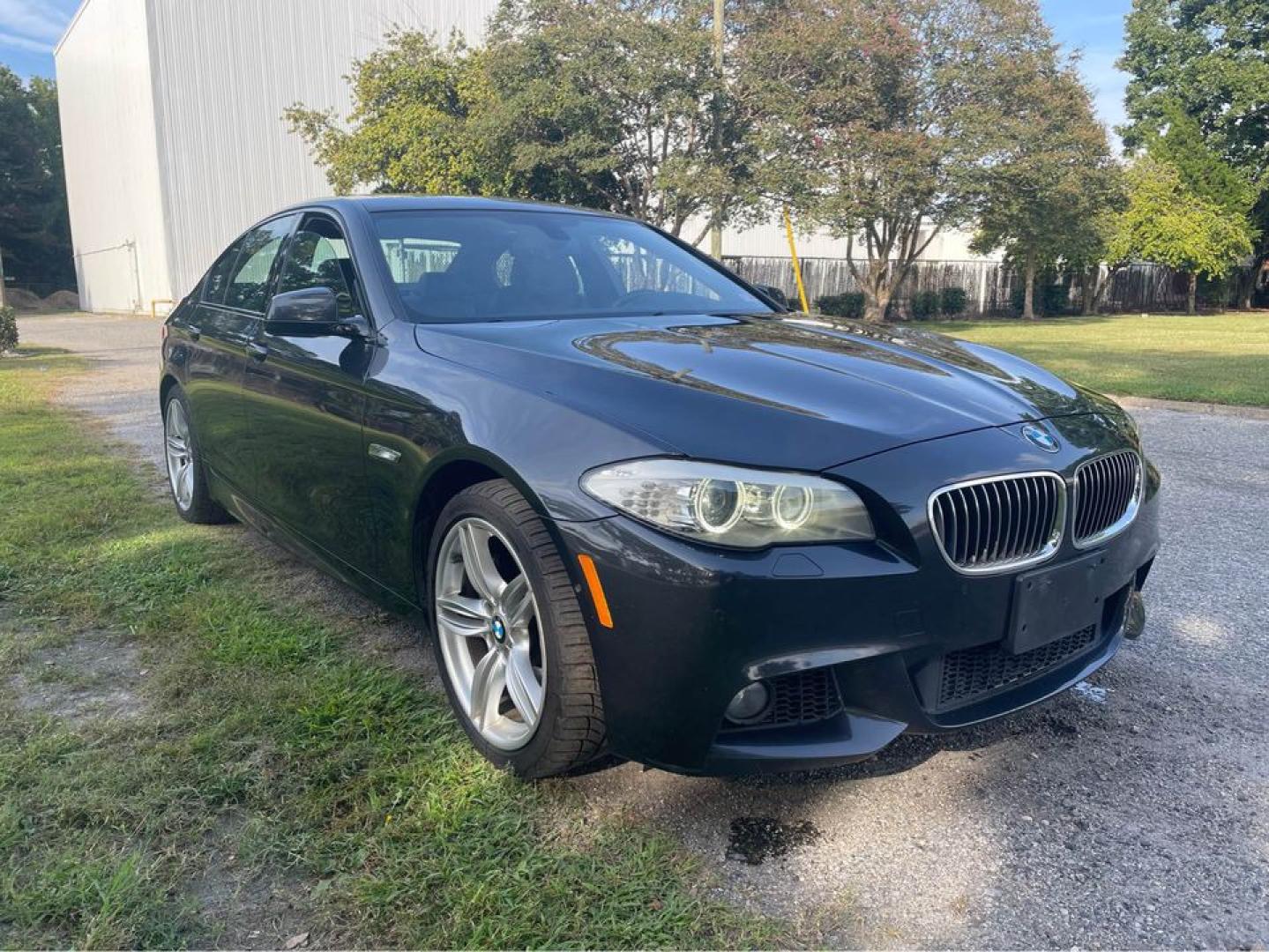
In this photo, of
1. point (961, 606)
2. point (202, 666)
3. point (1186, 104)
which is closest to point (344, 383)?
point (202, 666)

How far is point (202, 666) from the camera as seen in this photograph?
3145 millimetres

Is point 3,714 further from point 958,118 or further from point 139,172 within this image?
point 139,172

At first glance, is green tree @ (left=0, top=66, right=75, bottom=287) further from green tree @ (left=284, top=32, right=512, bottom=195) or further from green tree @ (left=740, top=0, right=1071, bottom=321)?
green tree @ (left=740, top=0, right=1071, bottom=321)

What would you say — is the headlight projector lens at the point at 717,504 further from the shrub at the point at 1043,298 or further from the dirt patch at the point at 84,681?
the shrub at the point at 1043,298

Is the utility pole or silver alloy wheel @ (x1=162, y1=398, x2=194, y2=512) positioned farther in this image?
the utility pole

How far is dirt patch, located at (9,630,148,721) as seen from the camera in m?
2.88

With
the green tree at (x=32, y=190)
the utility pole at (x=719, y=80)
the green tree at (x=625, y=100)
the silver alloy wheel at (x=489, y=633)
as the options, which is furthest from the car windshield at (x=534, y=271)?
the green tree at (x=32, y=190)

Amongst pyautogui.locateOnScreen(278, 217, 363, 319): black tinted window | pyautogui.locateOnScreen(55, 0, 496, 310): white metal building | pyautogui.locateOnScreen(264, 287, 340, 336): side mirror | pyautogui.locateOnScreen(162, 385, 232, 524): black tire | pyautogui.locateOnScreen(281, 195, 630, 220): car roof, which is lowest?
pyautogui.locateOnScreen(162, 385, 232, 524): black tire

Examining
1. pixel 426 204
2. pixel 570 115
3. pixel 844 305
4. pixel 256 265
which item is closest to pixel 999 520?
pixel 426 204

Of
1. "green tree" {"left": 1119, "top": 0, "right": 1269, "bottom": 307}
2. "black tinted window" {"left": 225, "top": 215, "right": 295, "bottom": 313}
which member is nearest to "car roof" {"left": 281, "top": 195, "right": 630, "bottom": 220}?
"black tinted window" {"left": 225, "top": 215, "right": 295, "bottom": 313}

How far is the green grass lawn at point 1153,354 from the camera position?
980 cm

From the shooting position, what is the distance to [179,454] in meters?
4.98

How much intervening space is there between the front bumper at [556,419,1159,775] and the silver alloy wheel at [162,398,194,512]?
11.2 ft

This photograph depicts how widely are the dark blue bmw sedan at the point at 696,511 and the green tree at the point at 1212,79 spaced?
44.5m
